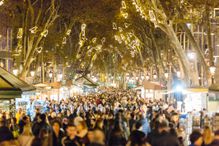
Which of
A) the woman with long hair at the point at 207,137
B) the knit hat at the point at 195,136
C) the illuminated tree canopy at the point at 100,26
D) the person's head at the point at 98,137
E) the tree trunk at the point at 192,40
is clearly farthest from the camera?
the illuminated tree canopy at the point at 100,26

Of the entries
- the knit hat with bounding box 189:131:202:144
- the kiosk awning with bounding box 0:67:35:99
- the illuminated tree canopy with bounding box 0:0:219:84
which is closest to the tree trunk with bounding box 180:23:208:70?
the illuminated tree canopy with bounding box 0:0:219:84

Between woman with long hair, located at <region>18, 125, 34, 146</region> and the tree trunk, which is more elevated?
the tree trunk

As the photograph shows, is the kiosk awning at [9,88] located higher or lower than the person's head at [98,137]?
higher

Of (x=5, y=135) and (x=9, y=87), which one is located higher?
(x=9, y=87)

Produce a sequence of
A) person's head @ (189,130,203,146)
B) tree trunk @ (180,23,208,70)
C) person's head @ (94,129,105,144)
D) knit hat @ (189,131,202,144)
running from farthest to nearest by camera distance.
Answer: tree trunk @ (180,23,208,70)
knit hat @ (189,131,202,144)
person's head @ (189,130,203,146)
person's head @ (94,129,105,144)

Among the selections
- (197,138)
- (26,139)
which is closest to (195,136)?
(197,138)

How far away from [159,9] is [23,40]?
10.0 metres

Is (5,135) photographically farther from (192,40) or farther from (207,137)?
(192,40)

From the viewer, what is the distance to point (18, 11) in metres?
34.0

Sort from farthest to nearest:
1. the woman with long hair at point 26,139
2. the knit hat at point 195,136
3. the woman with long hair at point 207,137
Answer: the woman with long hair at point 26,139 → the knit hat at point 195,136 → the woman with long hair at point 207,137

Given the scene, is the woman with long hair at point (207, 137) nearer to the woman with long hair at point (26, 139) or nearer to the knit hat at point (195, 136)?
the knit hat at point (195, 136)

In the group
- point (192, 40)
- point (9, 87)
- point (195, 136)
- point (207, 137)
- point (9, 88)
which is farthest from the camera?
point (192, 40)

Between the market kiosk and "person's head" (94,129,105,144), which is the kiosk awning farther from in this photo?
"person's head" (94,129,105,144)

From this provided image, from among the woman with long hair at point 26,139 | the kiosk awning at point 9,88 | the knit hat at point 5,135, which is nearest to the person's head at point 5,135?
the knit hat at point 5,135
